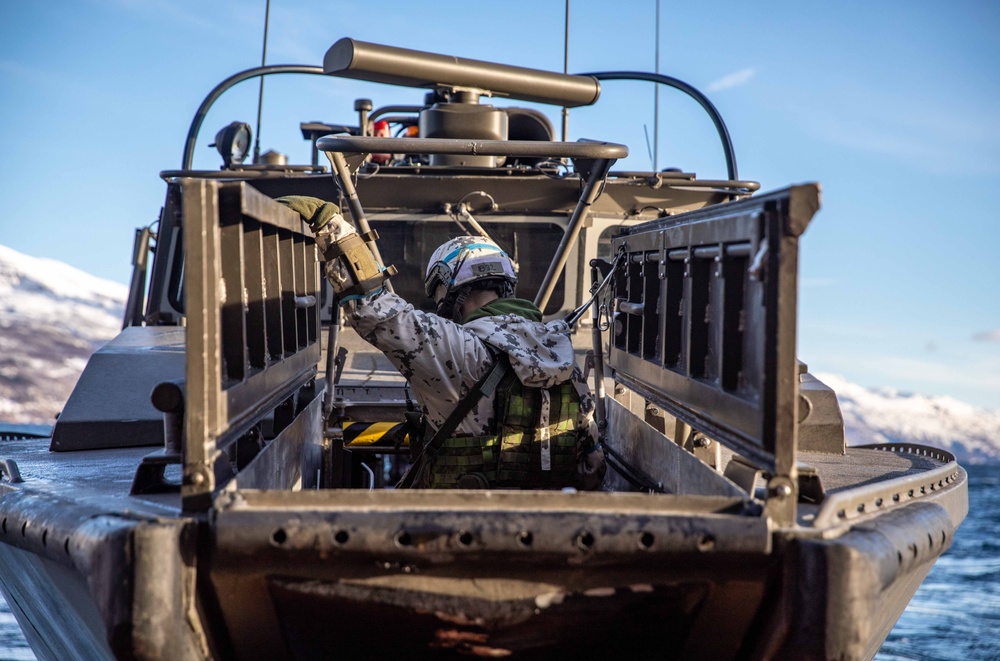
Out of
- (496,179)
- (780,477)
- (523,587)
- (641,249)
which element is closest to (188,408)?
(523,587)

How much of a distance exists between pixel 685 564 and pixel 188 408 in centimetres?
109

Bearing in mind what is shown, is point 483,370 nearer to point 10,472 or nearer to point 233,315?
point 233,315

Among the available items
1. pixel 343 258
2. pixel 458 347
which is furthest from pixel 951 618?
pixel 343 258

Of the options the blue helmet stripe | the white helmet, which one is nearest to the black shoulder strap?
the white helmet

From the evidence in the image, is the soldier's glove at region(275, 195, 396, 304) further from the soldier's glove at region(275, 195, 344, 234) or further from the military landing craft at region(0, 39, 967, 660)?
the military landing craft at region(0, 39, 967, 660)

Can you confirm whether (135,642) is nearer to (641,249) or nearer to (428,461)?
(428,461)

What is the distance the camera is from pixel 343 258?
2963 millimetres

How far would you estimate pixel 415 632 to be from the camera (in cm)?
236

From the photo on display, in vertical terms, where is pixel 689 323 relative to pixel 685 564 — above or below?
above

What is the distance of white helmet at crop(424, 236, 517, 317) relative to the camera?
11.6 feet

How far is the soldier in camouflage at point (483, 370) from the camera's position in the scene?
119 inches

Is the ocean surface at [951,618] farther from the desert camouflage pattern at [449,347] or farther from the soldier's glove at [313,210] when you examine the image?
the soldier's glove at [313,210]

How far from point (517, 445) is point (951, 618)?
6.49m

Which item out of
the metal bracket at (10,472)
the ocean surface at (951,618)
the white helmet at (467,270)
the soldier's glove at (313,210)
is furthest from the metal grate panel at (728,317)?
the ocean surface at (951,618)
